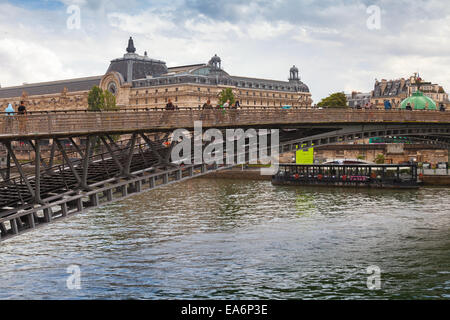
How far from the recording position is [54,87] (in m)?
168

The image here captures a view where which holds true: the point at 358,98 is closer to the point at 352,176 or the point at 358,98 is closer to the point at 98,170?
the point at 352,176

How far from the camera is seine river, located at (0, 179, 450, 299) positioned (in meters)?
23.8

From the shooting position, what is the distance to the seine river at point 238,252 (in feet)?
78.0

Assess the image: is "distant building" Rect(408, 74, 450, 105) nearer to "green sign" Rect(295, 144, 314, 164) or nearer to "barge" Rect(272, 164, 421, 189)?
"green sign" Rect(295, 144, 314, 164)

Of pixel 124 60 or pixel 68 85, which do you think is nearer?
pixel 124 60

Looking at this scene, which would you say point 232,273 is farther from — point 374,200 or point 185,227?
point 374,200

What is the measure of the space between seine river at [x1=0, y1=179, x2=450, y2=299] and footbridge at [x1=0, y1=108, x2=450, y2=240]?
8.34ft

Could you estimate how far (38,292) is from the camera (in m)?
22.8

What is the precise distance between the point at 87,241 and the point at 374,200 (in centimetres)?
2776

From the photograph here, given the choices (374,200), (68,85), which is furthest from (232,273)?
(68,85)

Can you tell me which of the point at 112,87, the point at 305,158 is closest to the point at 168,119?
the point at 305,158

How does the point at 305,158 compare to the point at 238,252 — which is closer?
the point at 238,252

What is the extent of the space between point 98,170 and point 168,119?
4132 millimetres

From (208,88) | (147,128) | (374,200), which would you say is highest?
(208,88)
